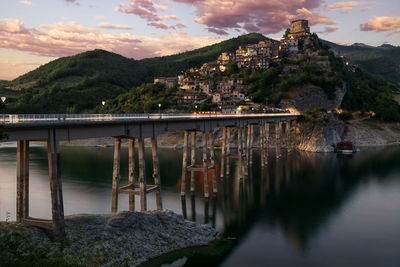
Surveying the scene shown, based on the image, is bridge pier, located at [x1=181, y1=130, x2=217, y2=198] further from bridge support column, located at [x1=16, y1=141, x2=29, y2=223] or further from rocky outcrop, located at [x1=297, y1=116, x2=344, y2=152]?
rocky outcrop, located at [x1=297, y1=116, x2=344, y2=152]

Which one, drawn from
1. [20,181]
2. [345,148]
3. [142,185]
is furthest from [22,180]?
[345,148]

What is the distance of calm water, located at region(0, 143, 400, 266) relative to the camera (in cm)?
3167

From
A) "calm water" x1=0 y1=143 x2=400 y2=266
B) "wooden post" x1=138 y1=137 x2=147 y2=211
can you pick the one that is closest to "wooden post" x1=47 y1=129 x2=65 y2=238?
"calm water" x1=0 y1=143 x2=400 y2=266

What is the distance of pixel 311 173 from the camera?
70500 millimetres

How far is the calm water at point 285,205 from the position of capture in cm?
3167

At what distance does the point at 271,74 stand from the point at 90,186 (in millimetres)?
100079

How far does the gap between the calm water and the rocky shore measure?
299 centimetres

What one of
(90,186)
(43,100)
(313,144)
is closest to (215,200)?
(90,186)

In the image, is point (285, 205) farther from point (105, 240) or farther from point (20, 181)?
point (20, 181)

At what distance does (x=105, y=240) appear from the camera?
87.2 feet

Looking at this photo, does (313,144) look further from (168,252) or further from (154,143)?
(168,252)

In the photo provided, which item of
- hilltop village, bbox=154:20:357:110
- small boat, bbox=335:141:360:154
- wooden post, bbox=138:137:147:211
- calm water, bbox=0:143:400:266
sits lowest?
calm water, bbox=0:143:400:266

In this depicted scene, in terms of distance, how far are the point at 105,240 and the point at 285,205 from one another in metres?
28.0

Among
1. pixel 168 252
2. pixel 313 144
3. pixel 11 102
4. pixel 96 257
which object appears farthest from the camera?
pixel 11 102
